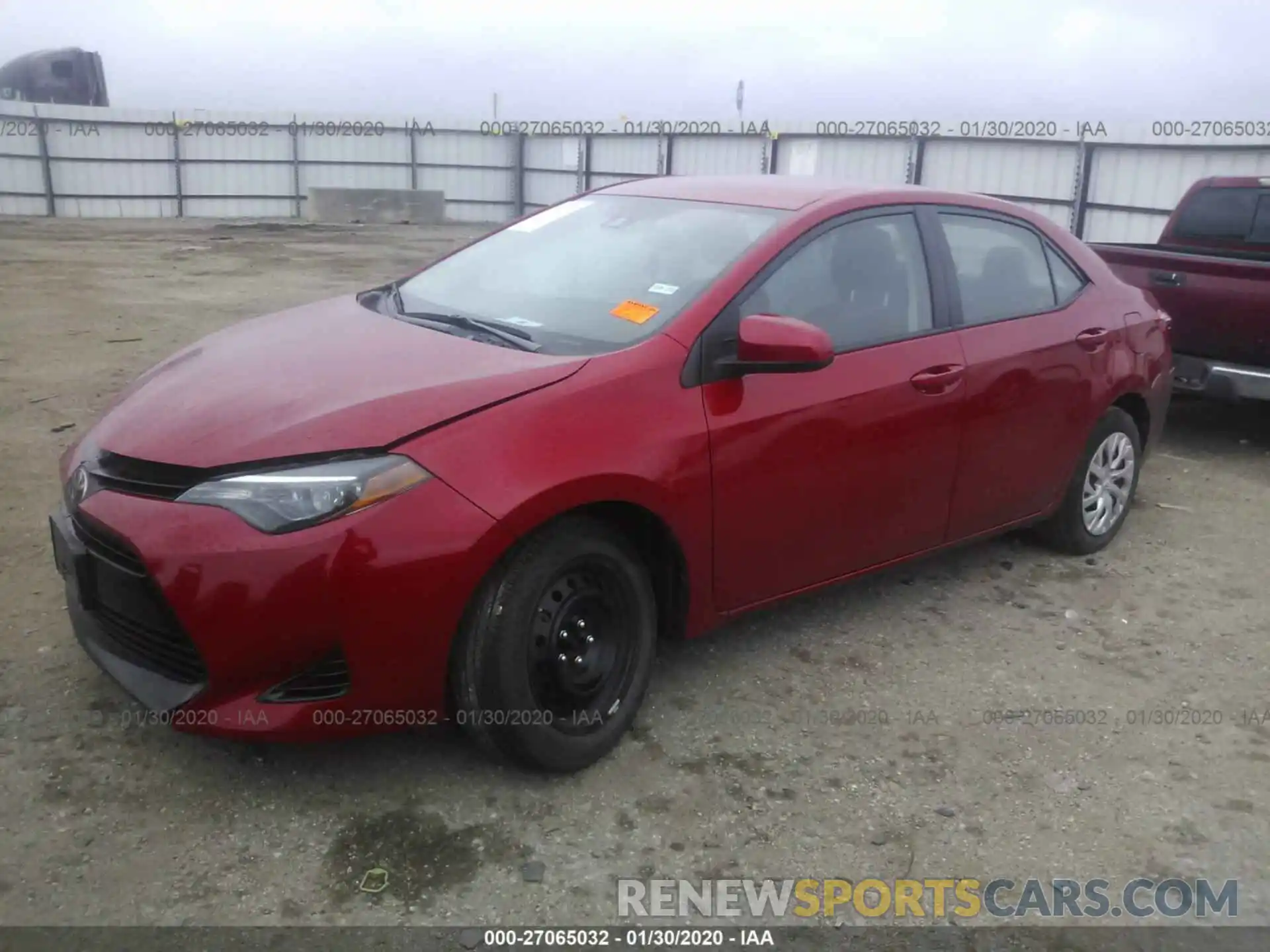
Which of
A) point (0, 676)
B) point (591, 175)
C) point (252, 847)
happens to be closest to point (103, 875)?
point (252, 847)

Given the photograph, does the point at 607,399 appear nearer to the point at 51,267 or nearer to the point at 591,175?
the point at 51,267

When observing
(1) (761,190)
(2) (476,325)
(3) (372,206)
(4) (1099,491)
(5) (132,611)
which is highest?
(1) (761,190)

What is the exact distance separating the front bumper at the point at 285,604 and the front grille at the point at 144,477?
4 centimetres

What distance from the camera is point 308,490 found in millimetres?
2582

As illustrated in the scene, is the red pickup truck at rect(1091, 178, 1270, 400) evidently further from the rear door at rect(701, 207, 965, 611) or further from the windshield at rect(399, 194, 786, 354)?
the windshield at rect(399, 194, 786, 354)

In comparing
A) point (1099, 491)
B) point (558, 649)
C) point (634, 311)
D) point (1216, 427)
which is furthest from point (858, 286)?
point (1216, 427)

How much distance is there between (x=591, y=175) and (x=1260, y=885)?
24.8 m

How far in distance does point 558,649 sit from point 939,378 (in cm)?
173

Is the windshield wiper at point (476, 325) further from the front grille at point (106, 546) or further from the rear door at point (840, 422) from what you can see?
the front grille at point (106, 546)

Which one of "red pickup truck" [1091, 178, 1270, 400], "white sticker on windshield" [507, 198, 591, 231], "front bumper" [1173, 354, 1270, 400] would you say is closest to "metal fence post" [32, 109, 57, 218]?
"white sticker on windshield" [507, 198, 591, 231]

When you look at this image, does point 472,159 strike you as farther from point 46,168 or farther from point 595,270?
point 595,270

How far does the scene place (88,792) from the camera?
286 cm

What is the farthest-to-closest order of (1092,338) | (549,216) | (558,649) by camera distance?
(1092,338) < (549,216) < (558,649)

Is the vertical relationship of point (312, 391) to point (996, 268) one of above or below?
below
